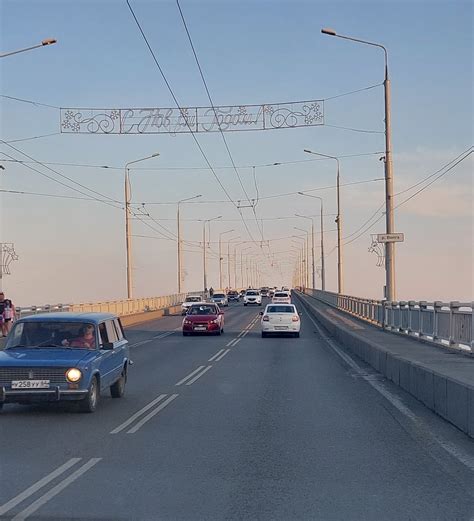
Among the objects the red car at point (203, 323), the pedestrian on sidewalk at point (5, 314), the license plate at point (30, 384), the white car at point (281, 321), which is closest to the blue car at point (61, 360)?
the license plate at point (30, 384)

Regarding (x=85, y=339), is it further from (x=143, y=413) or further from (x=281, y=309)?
(x=281, y=309)

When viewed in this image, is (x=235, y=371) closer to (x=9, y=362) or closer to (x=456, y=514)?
(x=9, y=362)

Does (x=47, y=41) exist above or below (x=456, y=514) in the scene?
above

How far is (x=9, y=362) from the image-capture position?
42.0 ft

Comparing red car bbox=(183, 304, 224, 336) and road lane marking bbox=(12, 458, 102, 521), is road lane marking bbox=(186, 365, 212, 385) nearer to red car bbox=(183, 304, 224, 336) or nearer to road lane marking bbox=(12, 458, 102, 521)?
road lane marking bbox=(12, 458, 102, 521)

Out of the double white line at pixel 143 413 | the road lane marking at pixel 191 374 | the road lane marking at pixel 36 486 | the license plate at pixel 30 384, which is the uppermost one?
the license plate at pixel 30 384

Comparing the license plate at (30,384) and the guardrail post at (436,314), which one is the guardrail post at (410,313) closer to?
the guardrail post at (436,314)

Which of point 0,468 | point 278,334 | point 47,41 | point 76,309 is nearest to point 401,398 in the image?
point 0,468

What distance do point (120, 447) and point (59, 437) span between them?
117cm

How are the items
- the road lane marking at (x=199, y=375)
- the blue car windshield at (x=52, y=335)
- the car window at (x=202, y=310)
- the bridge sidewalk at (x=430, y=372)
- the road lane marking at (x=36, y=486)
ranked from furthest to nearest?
the car window at (x=202, y=310), the road lane marking at (x=199, y=375), the blue car windshield at (x=52, y=335), the bridge sidewalk at (x=430, y=372), the road lane marking at (x=36, y=486)

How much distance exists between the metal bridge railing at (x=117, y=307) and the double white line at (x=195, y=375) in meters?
10.2

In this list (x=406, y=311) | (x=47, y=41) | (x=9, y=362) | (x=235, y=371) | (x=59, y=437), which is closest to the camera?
(x=59, y=437)

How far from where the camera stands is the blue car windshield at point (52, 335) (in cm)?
1374

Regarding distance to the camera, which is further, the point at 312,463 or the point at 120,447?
the point at 120,447
